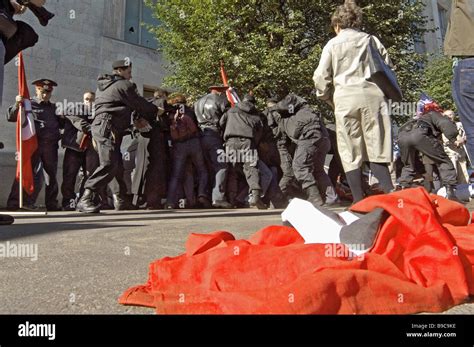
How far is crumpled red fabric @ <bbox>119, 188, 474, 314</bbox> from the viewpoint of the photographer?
1.55 metres

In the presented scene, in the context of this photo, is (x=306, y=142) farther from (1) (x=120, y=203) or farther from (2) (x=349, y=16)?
(1) (x=120, y=203)

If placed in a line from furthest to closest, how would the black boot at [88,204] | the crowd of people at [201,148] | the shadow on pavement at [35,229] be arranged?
the crowd of people at [201,148] → the black boot at [88,204] → the shadow on pavement at [35,229]

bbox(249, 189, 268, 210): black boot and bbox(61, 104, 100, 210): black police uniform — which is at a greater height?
bbox(61, 104, 100, 210): black police uniform

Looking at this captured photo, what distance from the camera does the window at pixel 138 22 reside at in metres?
16.9

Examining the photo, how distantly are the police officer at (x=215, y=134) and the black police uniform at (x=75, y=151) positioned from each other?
6.38 feet

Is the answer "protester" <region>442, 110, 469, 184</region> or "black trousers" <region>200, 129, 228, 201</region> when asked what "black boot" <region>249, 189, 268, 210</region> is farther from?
"protester" <region>442, 110, 469, 184</region>

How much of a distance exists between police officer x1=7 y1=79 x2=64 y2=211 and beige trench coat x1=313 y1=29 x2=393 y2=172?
17.1 feet

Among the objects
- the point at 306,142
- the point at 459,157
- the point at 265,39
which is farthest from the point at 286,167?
the point at 265,39

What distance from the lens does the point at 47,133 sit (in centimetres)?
812

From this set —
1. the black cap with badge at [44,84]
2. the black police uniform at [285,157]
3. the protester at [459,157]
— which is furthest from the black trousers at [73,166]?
the protester at [459,157]

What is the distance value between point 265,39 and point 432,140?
768cm

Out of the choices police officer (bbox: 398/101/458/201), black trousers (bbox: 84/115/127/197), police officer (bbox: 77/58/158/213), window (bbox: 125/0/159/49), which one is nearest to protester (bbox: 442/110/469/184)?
police officer (bbox: 398/101/458/201)

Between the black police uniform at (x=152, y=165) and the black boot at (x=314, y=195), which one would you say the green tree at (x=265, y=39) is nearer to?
the black police uniform at (x=152, y=165)

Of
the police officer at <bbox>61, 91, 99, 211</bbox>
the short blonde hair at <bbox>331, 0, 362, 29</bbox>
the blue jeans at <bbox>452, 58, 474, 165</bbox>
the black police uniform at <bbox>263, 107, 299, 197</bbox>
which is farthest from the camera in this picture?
the black police uniform at <bbox>263, 107, 299, 197</bbox>
